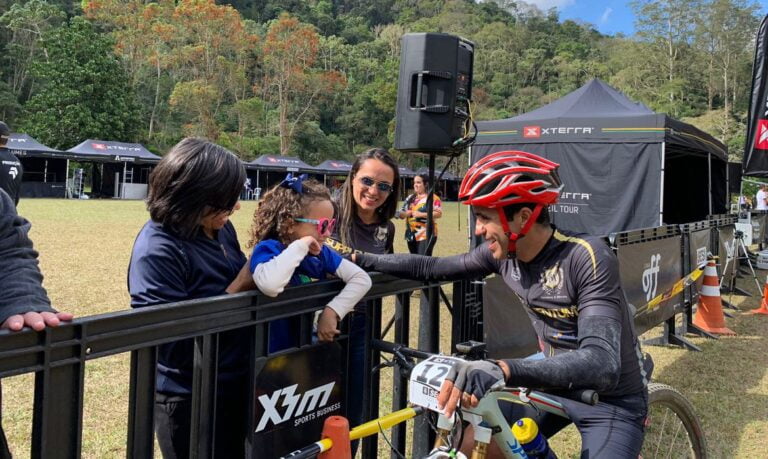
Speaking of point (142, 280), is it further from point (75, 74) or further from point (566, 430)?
point (75, 74)

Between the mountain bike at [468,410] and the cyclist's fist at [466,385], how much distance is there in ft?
0.13

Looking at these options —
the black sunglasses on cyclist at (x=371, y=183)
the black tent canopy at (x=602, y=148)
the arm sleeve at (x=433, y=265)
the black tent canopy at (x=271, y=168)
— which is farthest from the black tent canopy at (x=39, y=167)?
the arm sleeve at (x=433, y=265)

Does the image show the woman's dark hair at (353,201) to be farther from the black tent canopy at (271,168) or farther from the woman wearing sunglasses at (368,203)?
the black tent canopy at (271,168)

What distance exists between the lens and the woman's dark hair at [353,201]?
130 inches

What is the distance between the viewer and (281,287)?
1.91 m

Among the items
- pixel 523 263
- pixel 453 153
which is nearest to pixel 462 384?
pixel 523 263

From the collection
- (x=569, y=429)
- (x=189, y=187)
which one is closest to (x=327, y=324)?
(x=189, y=187)

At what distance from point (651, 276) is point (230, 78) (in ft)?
207

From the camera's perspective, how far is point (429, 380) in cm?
164

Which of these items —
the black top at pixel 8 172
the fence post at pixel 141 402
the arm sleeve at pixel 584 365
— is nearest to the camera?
the fence post at pixel 141 402

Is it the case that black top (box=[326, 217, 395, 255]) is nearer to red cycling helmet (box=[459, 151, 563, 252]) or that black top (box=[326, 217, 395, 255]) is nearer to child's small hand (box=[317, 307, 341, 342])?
child's small hand (box=[317, 307, 341, 342])

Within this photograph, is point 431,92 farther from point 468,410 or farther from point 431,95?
point 468,410

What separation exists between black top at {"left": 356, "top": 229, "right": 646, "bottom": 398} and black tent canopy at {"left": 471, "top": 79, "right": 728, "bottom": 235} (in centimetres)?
887

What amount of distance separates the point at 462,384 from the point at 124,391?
372 centimetres
